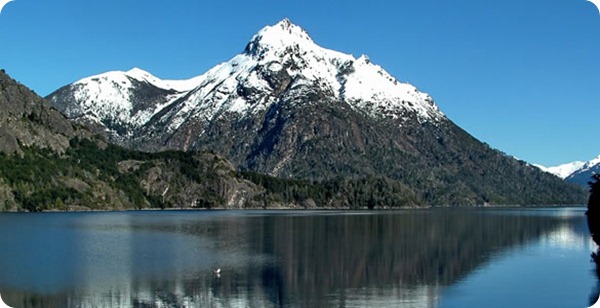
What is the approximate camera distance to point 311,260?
348 ft

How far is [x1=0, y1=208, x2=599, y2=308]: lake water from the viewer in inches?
2825

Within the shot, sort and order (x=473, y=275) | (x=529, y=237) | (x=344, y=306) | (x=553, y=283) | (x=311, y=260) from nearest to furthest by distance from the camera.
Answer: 1. (x=344, y=306)
2. (x=553, y=283)
3. (x=473, y=275)
4. (x=311, y=260)
5. (x=529, y=237)

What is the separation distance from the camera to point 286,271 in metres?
92.2

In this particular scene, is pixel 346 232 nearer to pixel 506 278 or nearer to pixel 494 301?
pixel 506 278

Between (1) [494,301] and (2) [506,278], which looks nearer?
(1) [494,301]

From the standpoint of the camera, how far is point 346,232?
169625 mm

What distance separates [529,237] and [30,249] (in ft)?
363

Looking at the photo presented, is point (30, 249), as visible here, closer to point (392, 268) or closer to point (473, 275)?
point (392, 268)

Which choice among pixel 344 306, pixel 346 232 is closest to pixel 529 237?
pixel 346 232

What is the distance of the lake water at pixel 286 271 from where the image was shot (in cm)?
7175

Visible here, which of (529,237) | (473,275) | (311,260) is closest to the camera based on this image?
(473,275)

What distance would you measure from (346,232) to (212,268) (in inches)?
3143

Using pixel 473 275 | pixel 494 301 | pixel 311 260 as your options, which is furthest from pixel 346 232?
pixel 494 301

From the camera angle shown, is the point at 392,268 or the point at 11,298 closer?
the point at 11,298
